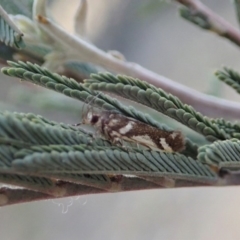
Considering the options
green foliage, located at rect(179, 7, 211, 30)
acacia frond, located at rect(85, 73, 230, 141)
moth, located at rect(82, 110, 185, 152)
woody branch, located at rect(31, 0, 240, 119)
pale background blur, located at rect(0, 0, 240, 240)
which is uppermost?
green foliage, located at rect(179, 7, 211, 30)

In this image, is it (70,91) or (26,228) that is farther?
(26,228)

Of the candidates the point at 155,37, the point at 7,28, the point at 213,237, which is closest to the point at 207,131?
the point at 7,28

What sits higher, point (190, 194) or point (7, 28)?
point (7, 28)

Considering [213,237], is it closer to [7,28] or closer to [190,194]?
[190,194]

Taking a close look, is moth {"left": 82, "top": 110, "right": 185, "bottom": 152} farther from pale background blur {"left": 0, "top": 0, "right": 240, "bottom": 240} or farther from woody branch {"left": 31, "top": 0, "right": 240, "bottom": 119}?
pale background blur {"left": 0, "top": 0, "right": 240, "bottom": 240}

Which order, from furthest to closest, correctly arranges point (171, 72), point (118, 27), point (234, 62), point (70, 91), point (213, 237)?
point (118, 27)
point (171, 72)
point (234, 62)
point (213, 237)
point (70, 91)

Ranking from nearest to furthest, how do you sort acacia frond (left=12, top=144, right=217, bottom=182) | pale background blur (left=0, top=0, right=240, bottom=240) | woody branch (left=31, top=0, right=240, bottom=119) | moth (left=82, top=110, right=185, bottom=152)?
acacia frond (left=12, top=144, right=217, bottom=182) → moth (left=82, top=110, right=185, bottom=152) → woody branch (left=31, top=0, right=240, bottom=119) → pale background blur (left=0, top=0, right=240, bottom=240)

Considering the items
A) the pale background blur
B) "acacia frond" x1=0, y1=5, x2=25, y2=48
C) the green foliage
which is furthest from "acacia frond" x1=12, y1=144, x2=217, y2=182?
the pale background blur

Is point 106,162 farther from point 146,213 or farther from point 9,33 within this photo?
point 146,213

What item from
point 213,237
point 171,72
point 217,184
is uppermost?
point 217,184
